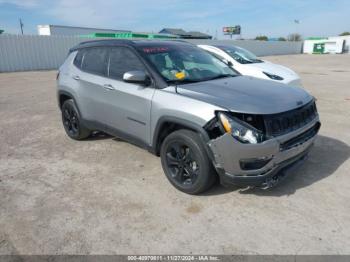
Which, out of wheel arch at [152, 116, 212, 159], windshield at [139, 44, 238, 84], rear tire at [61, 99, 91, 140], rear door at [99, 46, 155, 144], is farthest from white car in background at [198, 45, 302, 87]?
wheel arch at [152, 116, 212, 159]

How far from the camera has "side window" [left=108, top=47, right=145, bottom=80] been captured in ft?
13.5

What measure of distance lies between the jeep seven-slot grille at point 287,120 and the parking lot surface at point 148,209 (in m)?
0.80

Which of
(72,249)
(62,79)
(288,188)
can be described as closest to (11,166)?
(62,79)

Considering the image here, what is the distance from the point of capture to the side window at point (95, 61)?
4.71m


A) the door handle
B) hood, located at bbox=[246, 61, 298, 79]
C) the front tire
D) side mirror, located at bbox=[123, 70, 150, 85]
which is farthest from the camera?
hood, located at bbox=[246, 61, 298, 79]

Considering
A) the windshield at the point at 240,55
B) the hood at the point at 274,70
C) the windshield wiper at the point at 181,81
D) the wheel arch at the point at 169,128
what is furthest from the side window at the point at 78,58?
the windshield at the point at 240,55

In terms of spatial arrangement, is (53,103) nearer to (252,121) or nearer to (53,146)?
(53,146)

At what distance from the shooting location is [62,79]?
5.60 metres

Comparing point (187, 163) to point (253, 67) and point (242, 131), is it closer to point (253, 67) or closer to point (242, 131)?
point (242, 131)

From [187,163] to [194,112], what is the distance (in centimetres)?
64

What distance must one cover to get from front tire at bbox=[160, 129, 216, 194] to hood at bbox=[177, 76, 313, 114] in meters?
0.46

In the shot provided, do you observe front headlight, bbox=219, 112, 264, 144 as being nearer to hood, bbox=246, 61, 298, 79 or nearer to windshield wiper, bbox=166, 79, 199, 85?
windshield wiper, bbox=166, 79, 199, 85

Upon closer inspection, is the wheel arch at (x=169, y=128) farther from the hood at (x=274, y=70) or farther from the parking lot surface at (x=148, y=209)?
the hood at (x=274, y=70)

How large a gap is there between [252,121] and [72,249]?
2.11m
